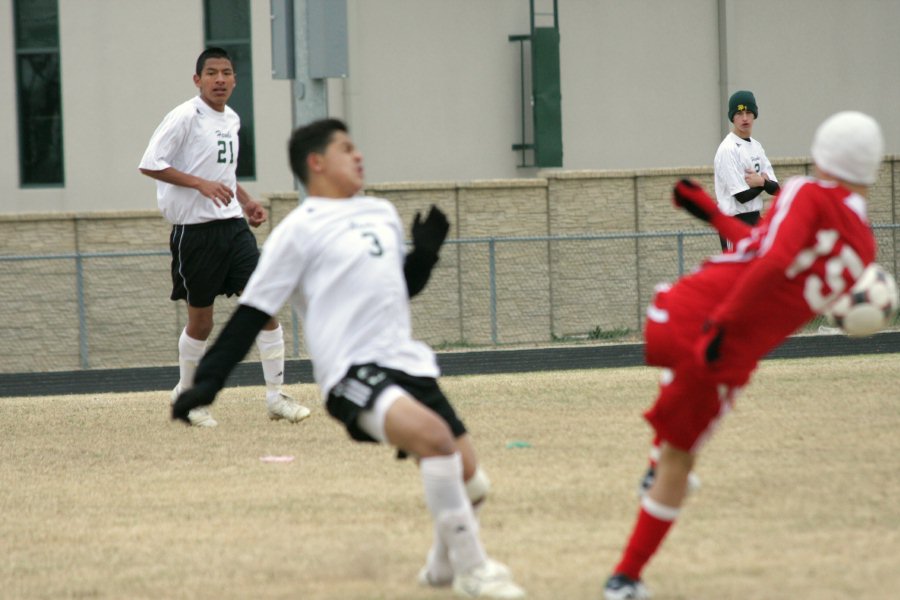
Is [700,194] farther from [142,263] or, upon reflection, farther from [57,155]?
[57,155]

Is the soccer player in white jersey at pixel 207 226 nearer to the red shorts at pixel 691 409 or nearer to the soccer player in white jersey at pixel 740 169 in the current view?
the soccer player in white jersey at pixel 740 169

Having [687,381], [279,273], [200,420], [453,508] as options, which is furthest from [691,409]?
[200,420]

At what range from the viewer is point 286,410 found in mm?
9742

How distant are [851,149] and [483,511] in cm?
248

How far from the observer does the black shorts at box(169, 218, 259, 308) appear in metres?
9.74

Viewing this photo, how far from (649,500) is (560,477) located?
2.49m

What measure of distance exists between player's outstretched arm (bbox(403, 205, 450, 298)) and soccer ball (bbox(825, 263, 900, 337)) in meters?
1.44

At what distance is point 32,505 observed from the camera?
734 centimetres

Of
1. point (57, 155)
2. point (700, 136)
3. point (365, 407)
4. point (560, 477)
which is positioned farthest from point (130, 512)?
point (700, 136)

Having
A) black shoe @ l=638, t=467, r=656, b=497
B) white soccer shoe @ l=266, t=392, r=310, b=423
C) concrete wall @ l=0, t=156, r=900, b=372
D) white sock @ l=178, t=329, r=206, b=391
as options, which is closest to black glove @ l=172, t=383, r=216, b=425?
black shoe @ l=638, t=467, r=656, b=497

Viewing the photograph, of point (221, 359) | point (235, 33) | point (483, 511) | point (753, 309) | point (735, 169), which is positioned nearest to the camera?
point (753, 309)

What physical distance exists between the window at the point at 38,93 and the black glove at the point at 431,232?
51.4ft

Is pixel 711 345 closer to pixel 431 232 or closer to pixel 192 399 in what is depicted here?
pixel 431 232

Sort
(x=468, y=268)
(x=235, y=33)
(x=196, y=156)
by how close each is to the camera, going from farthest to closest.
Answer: (x=235, y=33), (x=468, y=268), (x=196, y=156)
